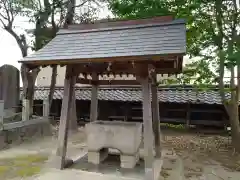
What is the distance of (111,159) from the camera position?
6160 millimetres

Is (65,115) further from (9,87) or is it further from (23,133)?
(9,87)

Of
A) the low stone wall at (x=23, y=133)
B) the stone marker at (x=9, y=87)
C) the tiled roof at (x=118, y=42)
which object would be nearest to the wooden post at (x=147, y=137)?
the tiled roof at (x=118, y=42)

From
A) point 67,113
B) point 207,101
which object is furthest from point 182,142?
point 67,113

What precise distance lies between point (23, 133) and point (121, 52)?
214 inches

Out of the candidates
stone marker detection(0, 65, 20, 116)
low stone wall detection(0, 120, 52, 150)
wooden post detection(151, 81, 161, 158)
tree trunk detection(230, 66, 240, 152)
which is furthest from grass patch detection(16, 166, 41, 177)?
tree trunk detection(230, 66, 240, 152)

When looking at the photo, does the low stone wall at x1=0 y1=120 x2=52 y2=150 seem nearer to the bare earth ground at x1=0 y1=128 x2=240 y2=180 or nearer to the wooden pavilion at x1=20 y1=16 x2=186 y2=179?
the bare earth ground at x1=0 y1=128 x2=240 y2=180

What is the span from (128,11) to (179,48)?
3.70 metres

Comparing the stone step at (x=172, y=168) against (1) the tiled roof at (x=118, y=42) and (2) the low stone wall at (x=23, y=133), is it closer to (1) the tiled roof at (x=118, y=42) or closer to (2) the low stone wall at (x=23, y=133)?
(1) the tiled roof at (x=118, y=42)

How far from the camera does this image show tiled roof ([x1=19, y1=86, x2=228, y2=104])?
11146 mm

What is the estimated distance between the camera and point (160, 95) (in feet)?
39.6

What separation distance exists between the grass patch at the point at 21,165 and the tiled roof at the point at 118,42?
8.41 feet

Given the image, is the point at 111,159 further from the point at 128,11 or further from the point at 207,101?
the point at 207,101

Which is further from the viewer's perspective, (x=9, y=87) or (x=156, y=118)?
(x=9, y=87)

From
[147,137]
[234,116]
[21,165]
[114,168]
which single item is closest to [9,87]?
[21,165]
